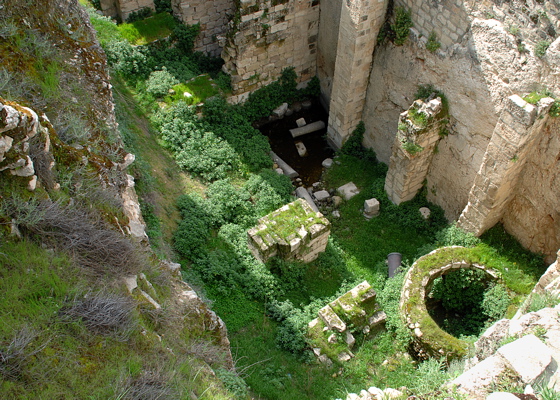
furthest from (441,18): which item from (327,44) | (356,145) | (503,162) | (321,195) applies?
(321,195)

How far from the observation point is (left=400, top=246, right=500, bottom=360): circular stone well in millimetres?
7062

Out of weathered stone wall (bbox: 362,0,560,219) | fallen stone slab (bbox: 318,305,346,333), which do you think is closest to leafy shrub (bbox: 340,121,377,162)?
weathered stone wall (bbox: 362,0,560,219)

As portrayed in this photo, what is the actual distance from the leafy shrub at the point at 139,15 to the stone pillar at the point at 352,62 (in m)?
5.45

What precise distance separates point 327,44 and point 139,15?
4.93 metres

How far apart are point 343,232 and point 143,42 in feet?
22.3

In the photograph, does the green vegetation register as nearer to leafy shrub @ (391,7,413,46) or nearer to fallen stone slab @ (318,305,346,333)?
leafy shrub @ (391,7,413,46)

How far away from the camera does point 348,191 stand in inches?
410

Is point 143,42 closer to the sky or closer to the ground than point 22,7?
closer to the ground

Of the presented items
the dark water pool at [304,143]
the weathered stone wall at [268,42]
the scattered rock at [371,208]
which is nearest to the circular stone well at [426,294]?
the scattered rock at [371,208]

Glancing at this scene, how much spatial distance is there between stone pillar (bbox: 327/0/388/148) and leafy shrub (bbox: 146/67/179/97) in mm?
3688

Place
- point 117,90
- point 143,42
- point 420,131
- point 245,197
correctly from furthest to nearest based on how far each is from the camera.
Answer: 1. point 143,42
2. point 117,90
3. point 245,197
4. point 420,131

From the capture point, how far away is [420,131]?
8.69 metres

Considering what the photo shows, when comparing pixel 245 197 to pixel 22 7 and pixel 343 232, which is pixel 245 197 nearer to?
pixel 343 232

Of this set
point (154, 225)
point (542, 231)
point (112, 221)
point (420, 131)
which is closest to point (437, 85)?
point (420, 131)
